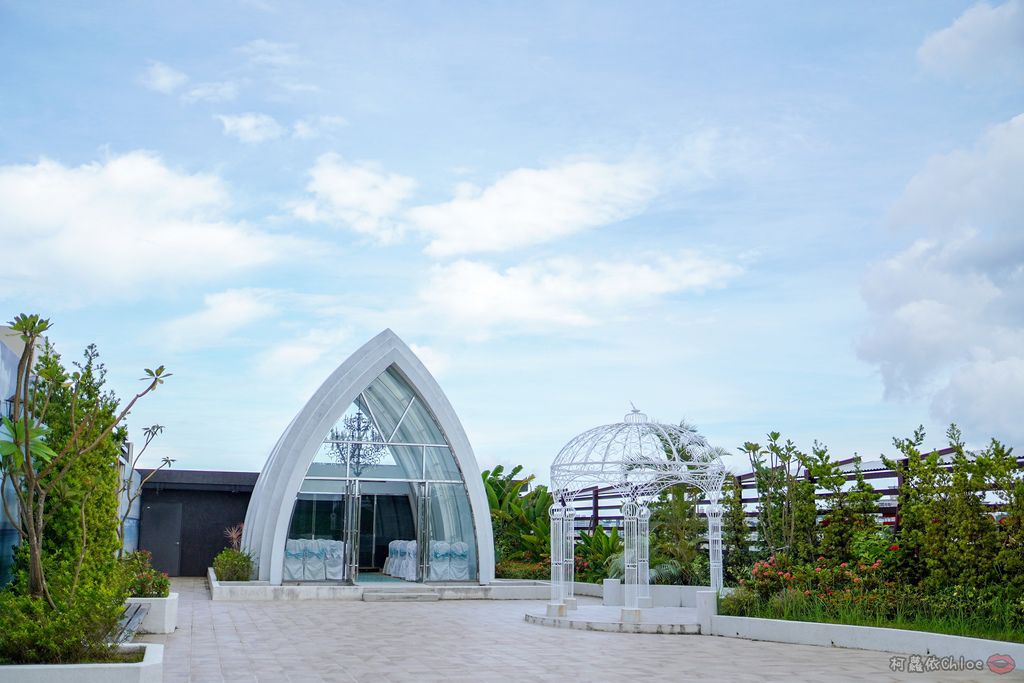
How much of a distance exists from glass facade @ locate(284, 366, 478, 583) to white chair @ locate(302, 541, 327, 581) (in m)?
0.02

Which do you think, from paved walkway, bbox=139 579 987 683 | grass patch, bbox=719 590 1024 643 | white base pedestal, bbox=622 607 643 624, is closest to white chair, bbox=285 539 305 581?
paved walkway, bbox=139 579 987 683

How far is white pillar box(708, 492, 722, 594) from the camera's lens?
47.4ft

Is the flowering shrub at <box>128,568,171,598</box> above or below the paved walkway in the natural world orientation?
above

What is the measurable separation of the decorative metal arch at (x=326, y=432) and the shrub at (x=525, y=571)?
2.11 metres

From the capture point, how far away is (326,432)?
19406 millimetres

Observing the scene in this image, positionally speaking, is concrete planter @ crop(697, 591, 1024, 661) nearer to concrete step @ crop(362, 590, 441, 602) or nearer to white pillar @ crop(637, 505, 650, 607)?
white pillar @ crop(637, 505, 650, 607)

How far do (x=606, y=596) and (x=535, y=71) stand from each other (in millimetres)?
9486

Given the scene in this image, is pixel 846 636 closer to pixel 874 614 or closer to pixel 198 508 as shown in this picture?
pixel 874 614

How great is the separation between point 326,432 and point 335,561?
264 cm

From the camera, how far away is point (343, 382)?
64.4ft

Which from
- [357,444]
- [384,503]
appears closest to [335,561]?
[384,503]

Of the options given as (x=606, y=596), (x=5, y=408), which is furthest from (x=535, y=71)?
(x=606, y=596)

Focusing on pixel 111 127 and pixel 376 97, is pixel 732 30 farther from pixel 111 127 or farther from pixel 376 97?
pixel 111 127

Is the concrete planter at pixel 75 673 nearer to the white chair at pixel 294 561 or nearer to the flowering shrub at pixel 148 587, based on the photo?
the flowering shrub at pixel 148 587
